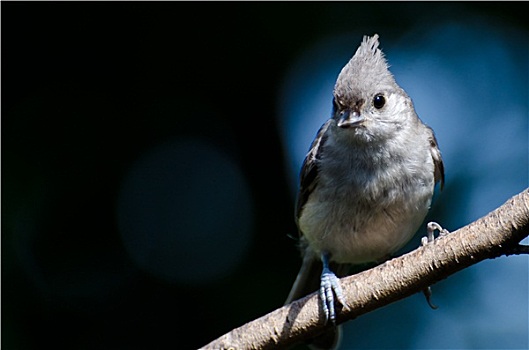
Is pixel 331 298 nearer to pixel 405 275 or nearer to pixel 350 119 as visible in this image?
pixel 405 275

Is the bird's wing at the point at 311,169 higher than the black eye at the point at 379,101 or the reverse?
the reverse

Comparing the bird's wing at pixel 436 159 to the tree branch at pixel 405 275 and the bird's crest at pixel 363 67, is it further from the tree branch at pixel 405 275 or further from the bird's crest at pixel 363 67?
the tree branch at pixel 405 275

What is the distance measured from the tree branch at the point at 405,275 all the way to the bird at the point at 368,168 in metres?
0.70

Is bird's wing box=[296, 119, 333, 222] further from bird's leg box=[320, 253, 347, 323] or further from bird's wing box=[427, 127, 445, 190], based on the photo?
bird's leg box=[320, 253, 347, 323]

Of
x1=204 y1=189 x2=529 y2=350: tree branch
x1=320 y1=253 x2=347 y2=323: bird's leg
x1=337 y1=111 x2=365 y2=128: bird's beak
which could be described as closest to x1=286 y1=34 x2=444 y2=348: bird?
x1=337 y1=111 x2=365 y2=128: bird's beak

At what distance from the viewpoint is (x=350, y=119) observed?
3463 mm

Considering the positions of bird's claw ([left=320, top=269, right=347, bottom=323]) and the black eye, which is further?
the black eye

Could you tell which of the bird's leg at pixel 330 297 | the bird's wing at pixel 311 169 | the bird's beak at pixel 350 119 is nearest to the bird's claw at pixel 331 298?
the bird's leg at pixel 330 297

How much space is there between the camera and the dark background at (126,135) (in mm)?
4602

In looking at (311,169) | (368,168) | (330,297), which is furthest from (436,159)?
(330,297)

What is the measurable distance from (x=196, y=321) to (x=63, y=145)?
1.32 m

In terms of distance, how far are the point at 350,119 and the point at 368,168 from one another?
0.84ft

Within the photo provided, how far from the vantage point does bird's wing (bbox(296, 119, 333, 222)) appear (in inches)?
150

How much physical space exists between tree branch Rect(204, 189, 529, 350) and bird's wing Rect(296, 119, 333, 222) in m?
0.98
